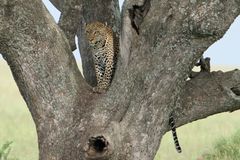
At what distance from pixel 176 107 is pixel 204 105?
1.22ft

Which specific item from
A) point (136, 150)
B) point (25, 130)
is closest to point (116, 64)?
point (136, 150)

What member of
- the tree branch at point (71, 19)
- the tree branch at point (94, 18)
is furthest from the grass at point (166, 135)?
the tree branch at point (71, 19)

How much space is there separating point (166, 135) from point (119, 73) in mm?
9470

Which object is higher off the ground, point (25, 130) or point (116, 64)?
point (116, 64)

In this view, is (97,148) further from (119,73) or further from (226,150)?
(226,150)

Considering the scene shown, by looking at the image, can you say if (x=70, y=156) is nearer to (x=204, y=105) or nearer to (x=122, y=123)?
(x=122, y=123)

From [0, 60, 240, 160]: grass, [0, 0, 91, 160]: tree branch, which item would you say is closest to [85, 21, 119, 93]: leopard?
[0, 0, 91, 160]: tree branch

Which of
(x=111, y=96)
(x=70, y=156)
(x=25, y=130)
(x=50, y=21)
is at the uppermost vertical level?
(x=50, y=21)

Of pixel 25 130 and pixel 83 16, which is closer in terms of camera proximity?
pixel 83 16

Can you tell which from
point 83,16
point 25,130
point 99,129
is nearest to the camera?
point 99,129

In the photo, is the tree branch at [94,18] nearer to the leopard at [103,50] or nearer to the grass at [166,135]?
the leopard at [103,50]

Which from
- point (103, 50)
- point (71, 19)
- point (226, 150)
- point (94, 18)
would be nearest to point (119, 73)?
point (103, 50)

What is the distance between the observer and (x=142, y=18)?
6.06 m

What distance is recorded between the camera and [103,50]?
6.61 metres
